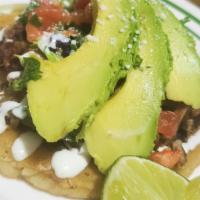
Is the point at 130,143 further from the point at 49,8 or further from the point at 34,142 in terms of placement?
the point at 49,8

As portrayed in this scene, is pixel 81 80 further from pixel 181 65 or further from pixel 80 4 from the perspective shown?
pixel 80 4

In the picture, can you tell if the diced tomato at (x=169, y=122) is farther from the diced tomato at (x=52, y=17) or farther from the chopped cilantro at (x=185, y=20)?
the chopped cilantro at (x=185, y=20)

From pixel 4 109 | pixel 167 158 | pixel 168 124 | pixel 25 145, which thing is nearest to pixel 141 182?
pixel 167 158

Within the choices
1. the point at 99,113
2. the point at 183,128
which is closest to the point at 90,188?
the point at 99,113

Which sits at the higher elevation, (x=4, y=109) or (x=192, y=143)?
(x=192, y=143)

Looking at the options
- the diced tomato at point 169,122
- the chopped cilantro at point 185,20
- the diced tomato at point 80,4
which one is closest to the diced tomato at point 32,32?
the diced tomato at point 80,4

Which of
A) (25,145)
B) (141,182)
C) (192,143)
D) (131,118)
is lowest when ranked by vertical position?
(25,145)

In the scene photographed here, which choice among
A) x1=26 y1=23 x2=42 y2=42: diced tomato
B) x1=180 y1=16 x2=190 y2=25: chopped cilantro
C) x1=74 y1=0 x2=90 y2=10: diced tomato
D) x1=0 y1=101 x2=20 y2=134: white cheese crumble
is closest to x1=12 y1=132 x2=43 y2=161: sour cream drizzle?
x1=0 y1=101 x2=20 y2=134: white cheese crumble
